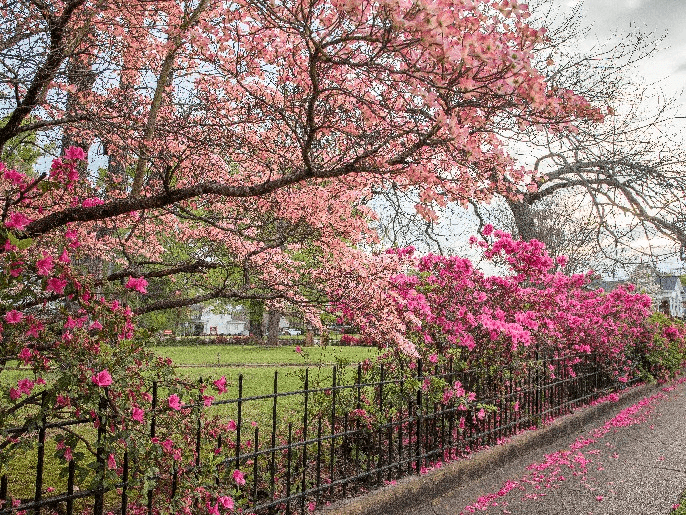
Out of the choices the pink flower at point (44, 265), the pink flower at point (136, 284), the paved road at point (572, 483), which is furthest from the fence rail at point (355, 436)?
the pink flower at point (44, 265)

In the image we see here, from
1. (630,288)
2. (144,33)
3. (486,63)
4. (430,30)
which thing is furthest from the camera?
(630,288)

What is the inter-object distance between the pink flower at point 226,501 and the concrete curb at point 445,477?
1.13 m

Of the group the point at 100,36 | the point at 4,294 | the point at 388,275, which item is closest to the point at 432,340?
the point at 388,275

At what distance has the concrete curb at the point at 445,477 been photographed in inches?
168

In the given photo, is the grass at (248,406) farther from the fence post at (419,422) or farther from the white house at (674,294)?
the white house at (674,294)

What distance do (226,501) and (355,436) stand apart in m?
2.32

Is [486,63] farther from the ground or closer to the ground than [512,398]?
farther from the ground

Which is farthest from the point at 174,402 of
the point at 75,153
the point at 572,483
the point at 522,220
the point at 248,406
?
the point at 522,220

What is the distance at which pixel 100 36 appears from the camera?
6.05m

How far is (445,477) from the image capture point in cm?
518

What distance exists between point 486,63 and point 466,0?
0.31 meters

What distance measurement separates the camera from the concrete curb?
426 cm

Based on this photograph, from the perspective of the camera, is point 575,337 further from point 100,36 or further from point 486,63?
point 100,36

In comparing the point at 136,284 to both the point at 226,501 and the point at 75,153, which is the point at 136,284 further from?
the point at 226,501
